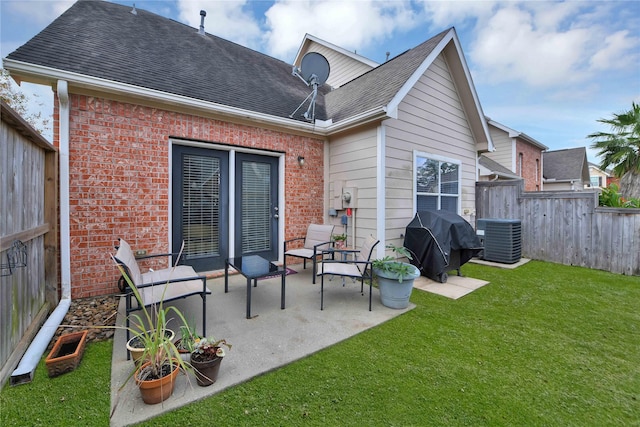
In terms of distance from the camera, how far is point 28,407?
5.85ft

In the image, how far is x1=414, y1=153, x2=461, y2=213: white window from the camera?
574 centimetres

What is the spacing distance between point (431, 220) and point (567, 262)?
13.4ft

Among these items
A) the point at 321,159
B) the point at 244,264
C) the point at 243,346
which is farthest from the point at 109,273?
the point at 321,159

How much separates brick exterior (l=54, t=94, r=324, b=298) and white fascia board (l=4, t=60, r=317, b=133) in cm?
23

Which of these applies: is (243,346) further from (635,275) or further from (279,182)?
(635,275)

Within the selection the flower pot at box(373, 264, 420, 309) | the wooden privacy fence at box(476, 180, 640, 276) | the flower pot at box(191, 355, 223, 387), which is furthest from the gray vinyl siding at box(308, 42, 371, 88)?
the flower pot at box(191, 355, 223, 387)

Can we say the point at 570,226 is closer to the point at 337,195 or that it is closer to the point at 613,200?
the point at 613,200

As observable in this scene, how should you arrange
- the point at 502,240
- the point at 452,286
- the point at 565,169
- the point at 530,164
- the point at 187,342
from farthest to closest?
the point at 565,169
the point at 530,164
the point at 502,240
the point at 452,286
the point at 187,342

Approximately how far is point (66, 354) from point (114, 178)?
2488 mm

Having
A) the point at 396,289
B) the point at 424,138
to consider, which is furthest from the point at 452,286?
the point at 424,138

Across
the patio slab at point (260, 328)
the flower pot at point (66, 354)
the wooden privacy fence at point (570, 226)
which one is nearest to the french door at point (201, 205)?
the patio slab at point (260, 328)

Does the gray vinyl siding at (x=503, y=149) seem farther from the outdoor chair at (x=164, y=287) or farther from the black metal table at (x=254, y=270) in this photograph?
the outdoor chair at (x=164, y=287)

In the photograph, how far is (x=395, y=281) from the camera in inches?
139

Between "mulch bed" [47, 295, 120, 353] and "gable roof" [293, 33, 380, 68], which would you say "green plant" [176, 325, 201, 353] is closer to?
"mulch bed" [47, 295, 120, 353]
